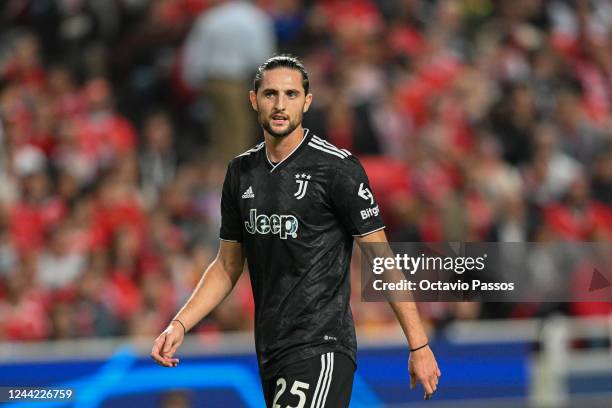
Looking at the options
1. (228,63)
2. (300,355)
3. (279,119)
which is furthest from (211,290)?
(228,63)

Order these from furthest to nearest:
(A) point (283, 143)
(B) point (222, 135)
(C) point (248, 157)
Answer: (B) point (222, 135)
(C) point (248, 157)
(A) point (283, 143)

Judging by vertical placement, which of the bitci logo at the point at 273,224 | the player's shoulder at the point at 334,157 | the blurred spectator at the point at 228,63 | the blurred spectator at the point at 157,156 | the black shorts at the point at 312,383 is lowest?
the black shorts at the point at 312,383

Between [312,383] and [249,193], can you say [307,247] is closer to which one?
[249,193]

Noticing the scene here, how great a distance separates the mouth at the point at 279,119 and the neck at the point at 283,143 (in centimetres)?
9

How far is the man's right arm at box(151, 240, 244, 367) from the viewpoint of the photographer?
17.2ft

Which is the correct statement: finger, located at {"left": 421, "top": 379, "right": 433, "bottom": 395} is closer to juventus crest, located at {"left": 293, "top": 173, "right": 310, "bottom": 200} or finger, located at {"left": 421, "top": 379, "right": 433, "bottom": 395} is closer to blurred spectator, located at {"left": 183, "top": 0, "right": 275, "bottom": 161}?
juventus crest, located at {"left": 293, "top": 173, "right": 310, "bottom": 200}

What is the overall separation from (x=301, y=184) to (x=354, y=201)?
0.24 metres

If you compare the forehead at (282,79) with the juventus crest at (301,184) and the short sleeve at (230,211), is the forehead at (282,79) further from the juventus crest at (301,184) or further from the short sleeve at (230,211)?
the short sleeve at (230,211)

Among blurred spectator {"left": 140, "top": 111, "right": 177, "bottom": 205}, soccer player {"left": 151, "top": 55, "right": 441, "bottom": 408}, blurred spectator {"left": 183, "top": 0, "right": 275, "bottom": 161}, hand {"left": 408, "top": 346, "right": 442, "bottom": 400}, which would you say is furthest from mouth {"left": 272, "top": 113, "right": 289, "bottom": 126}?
blurred spectator {"left": 183, "top": 0, "right": 275, "bottom": 161}

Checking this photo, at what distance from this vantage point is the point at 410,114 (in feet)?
43.0

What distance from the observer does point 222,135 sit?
12562 mm

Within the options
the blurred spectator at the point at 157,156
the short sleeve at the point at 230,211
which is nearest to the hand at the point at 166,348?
the short sleeve at the point at 230,211

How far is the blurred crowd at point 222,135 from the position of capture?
10.4m

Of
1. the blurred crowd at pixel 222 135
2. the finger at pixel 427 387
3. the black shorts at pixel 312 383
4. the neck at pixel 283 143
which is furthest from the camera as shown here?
the blurred crowd at pixel 222 135
